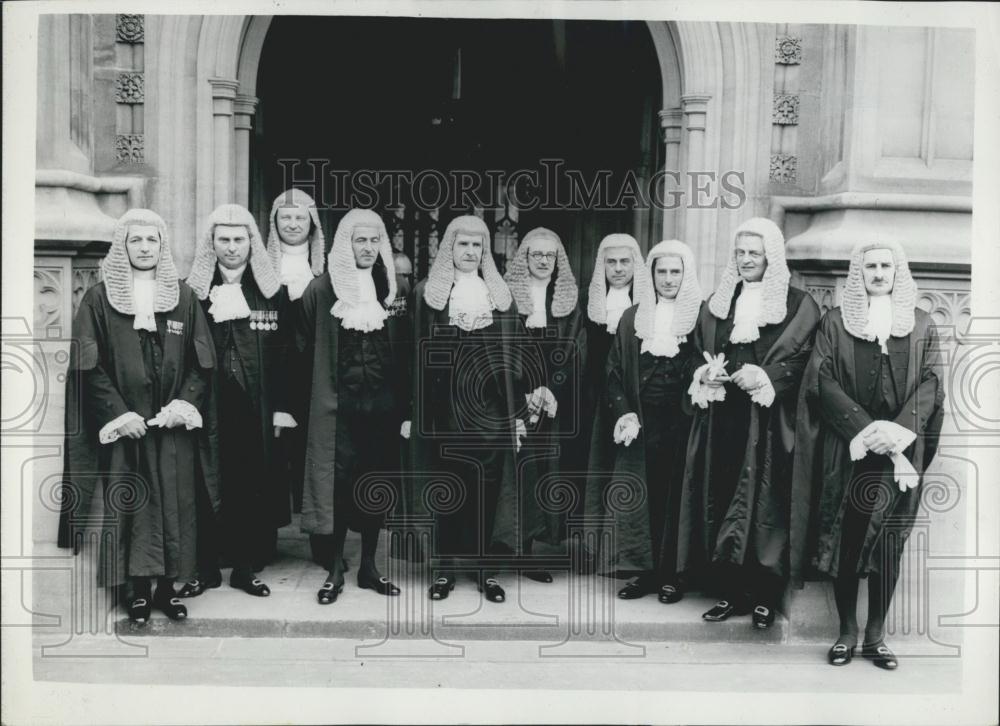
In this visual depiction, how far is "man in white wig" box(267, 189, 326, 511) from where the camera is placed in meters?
5.90

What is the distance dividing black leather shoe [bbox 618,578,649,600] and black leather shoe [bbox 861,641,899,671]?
41.2 inches

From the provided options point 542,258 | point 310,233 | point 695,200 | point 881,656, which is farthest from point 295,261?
point 881,656

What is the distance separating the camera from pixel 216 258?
5.84 meters

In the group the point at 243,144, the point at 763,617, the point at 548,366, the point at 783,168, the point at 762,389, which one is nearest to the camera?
the point at 762,389

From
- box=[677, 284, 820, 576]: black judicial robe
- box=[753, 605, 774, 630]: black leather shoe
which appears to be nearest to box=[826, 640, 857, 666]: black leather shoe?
box=[753, 605, 774, 630]: black leather shoe

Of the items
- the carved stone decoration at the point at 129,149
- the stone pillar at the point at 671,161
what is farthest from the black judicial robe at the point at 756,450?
the carved stone decoration at the point at 129,149

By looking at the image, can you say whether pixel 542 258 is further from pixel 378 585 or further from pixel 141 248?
pixel 141 248

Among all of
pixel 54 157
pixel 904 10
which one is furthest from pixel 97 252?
pixel 904 10

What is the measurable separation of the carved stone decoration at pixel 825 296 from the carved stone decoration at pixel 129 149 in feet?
10.8

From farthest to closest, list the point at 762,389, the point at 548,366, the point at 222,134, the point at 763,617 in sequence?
the point at 222,134 < the point at 548,366 < the point at 763,617 < the point at 762,389

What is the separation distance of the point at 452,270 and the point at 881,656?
8.73 feet

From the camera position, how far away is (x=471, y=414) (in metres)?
5.91

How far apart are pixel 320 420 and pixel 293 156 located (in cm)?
200

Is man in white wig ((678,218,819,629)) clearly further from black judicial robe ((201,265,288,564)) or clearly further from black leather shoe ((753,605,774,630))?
black judicial robe ((201,265,288,564))
